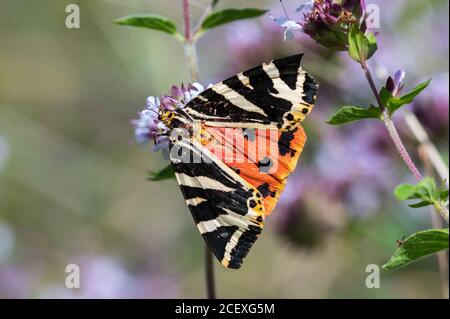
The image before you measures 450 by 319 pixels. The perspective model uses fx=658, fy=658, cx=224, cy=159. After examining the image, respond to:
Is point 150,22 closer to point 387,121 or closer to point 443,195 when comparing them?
point 387,121

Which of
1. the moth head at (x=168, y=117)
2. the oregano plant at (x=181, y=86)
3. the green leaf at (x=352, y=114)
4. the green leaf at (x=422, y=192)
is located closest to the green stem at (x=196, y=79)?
the oregano plant at (x=181, y=86)

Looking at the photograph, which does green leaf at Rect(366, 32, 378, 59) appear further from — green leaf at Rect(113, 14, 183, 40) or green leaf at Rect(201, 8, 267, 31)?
green leaf at Rect(113, 14, 183, 40)

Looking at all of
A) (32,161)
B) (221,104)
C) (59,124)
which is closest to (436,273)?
(221,104)

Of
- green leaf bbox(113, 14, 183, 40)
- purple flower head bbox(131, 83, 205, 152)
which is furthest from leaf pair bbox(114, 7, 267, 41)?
purple flower head bbox(131, 83, 205, 152)

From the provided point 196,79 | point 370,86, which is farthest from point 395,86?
point 196,79

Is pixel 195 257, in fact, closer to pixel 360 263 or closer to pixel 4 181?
pixel 360 263

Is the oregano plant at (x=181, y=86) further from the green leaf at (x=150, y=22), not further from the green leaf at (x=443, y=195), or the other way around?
the green leaf at (x=443, y=195)
